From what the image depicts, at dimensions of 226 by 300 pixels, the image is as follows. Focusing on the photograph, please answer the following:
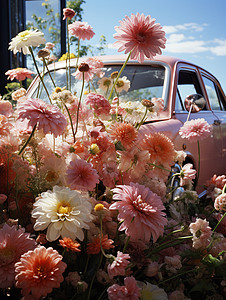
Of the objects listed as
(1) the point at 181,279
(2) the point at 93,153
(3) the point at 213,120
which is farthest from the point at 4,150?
(3) the point at 213,120

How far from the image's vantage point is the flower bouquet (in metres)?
1.00

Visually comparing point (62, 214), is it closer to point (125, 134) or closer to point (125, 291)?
point (125, 291)

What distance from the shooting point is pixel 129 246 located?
127 centimetres

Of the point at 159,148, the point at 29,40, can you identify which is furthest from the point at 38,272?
the point at 29,40

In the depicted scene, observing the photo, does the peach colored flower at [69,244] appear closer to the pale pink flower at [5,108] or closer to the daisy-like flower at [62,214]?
the daisy-like flower at [62,214]

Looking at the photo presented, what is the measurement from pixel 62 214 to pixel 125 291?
0.25 metres

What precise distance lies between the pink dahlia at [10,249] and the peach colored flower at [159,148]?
0.57m

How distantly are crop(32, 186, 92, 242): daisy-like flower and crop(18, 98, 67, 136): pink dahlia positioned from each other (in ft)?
0.59

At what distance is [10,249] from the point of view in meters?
1.01

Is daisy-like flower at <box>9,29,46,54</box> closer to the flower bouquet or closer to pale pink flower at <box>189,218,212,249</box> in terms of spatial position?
the flower bouquet

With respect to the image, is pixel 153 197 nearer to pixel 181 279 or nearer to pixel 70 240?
pixel 70 240

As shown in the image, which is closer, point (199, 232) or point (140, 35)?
point (199, 232)

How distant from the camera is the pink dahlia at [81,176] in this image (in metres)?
1.10

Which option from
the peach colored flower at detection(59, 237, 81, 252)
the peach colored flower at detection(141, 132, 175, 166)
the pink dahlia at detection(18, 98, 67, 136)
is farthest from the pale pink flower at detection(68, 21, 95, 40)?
the peach colored flower at detection(59, 237, 81, 252)
